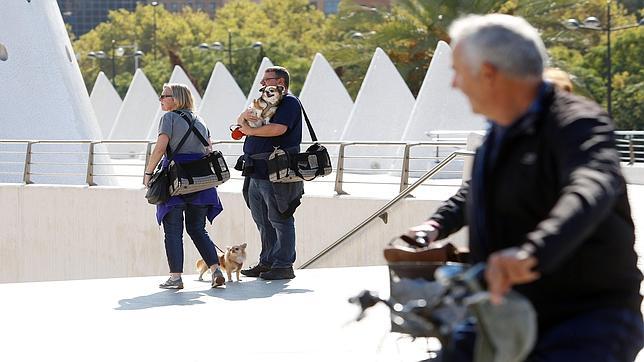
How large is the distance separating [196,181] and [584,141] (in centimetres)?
670

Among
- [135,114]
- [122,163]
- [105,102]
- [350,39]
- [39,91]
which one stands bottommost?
[105,102]

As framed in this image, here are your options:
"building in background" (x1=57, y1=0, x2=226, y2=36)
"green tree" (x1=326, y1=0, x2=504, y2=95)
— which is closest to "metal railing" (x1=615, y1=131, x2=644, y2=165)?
"green tree" (x1=326, y1=0, x2=504, y2=95)

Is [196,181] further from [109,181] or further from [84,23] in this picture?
[84,23]

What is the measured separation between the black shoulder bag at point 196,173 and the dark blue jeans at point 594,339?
21.3 ft

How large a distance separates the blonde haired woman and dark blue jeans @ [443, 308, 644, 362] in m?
6.39

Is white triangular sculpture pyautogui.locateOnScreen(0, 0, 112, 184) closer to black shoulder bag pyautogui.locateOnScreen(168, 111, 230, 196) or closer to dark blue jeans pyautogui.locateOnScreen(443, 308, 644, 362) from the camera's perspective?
black shoulder bag pyautogui.locateOnScreen(168, 111, 230, 196)

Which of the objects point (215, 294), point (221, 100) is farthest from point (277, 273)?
point (221, 100)

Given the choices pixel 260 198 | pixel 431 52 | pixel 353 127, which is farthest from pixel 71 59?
pixel 260 198

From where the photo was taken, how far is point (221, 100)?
39656mm

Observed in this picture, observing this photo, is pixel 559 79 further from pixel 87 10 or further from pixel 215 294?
pixel 87 10

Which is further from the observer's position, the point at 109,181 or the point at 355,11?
the point at 355,11

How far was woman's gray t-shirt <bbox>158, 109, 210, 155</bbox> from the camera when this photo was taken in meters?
9.57

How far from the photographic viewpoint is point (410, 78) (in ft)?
128

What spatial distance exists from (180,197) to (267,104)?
876 millimetres
